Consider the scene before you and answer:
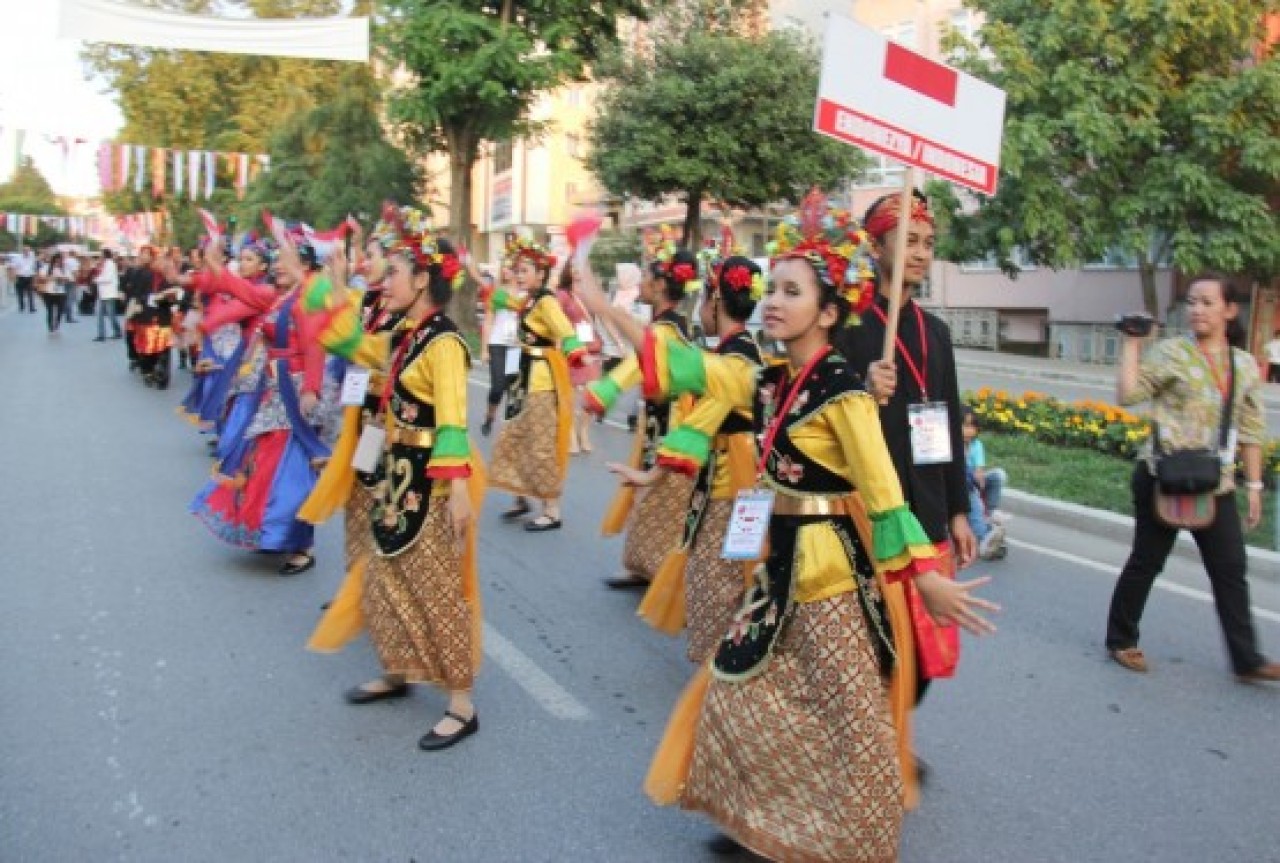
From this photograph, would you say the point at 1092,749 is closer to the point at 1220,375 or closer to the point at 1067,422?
the point at 1220,375

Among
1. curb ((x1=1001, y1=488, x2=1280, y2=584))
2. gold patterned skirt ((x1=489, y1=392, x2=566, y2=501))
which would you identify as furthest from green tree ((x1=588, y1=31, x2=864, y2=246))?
gold patterned skirt ((x1=489, y1=392, x2=566, y2=501))

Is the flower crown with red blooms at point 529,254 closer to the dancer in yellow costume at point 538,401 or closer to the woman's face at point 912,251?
the dancer in yellow costume at point 538,401

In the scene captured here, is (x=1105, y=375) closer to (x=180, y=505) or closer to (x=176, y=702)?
(x=180, y=505)

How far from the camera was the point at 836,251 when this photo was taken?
315 cm

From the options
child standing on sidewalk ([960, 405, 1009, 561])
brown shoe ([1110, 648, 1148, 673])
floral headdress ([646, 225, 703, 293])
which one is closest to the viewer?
brown shoe ([1110, 648, 1148, 673])

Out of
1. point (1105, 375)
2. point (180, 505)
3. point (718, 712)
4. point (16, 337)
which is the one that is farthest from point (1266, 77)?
point (16, 337)

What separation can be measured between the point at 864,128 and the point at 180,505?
246 inches

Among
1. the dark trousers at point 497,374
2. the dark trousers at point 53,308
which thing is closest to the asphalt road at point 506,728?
the dark trousers at point 497,374

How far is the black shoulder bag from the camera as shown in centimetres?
489

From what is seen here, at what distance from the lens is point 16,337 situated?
24.4 metres

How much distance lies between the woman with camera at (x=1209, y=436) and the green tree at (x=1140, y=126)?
533 inches

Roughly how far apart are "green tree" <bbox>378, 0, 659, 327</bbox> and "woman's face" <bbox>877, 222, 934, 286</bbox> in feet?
54.3

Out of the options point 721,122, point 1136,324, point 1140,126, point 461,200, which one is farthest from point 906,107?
point 461,200

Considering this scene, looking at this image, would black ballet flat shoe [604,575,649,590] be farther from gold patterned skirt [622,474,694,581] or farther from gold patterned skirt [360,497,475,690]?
gold patterned skirt [360,497,475,690]
